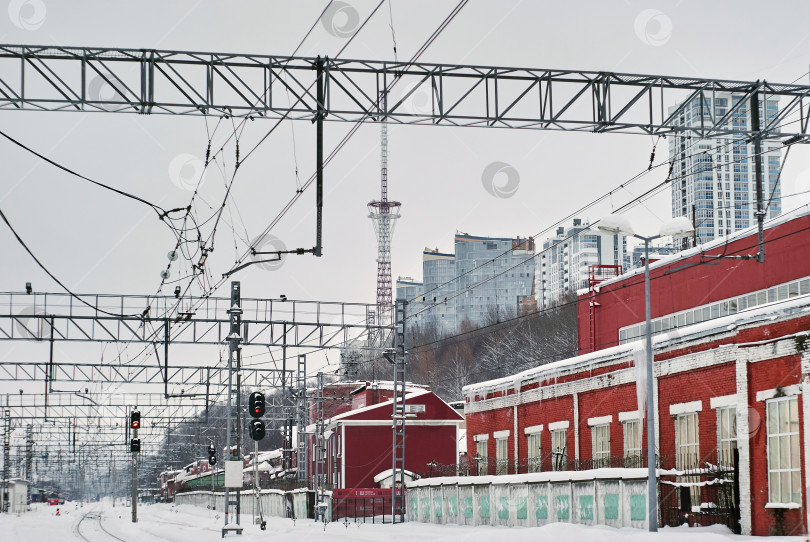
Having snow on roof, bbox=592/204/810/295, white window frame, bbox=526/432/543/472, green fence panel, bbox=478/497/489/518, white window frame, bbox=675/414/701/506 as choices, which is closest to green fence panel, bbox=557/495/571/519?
white window frame, bbox=675/414/701/506

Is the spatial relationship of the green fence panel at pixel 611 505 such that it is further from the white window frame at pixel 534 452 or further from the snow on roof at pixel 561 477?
the white window frame at pixel 534 452

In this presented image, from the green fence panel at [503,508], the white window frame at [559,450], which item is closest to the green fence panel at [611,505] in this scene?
the green fence panel at [503,508]

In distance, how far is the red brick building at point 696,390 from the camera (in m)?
21.4

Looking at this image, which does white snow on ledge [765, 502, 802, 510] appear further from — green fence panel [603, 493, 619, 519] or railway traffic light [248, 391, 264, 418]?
railway traffic light [248, 391, 264, 418]

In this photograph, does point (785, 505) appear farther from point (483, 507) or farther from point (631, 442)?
point (483, 507)

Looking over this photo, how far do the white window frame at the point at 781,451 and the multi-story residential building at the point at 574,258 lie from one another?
13138 cm

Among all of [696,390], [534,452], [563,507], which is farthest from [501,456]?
[696,390]

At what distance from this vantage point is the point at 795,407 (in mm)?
21094

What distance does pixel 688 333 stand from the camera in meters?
26.7

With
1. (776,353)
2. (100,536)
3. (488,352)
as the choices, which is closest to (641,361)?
(776,353)

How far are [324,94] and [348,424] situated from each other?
3789 cm

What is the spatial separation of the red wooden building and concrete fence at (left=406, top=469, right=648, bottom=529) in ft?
53.8

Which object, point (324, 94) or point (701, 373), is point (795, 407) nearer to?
point (701, 373)

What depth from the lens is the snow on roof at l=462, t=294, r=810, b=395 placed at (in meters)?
21.5
